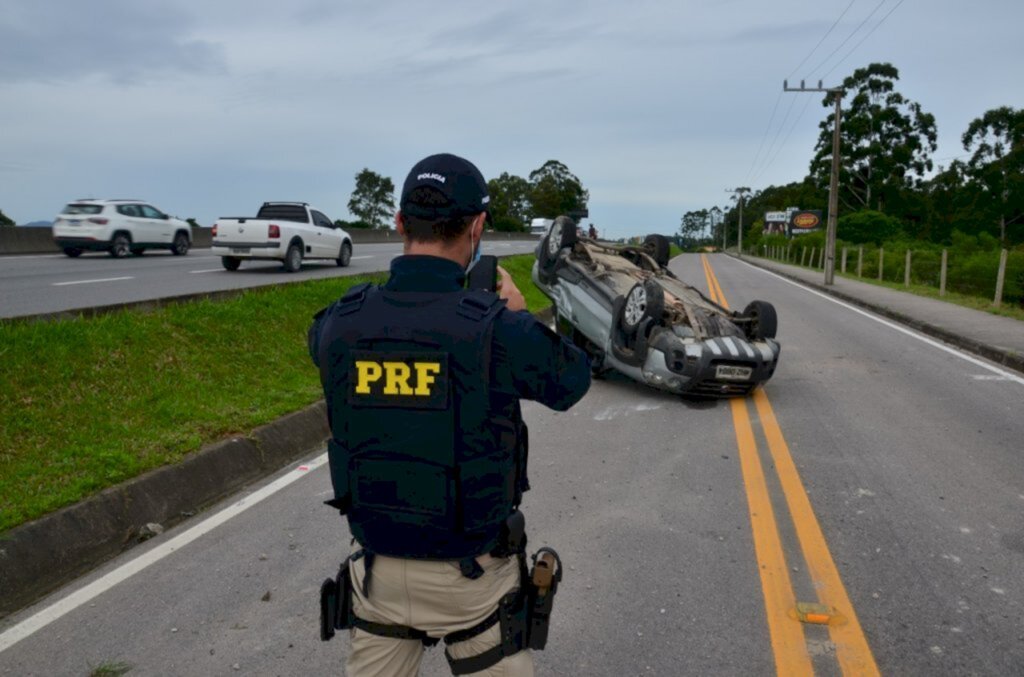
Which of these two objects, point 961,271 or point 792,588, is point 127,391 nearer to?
point 792,588

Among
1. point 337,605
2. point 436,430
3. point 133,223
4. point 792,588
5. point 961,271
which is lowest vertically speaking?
point 792,588

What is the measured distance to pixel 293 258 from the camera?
19.5 m

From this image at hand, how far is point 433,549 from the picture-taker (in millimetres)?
1984

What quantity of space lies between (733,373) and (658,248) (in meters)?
3.38

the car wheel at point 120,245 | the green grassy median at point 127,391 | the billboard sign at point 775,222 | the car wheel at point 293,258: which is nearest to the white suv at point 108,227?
the car wheel at point 120,245

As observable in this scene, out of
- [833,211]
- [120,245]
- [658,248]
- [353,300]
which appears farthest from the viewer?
[833,211]

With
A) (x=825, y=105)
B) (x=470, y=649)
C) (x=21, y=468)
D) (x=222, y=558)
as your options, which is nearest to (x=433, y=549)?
(x=470, y=649)

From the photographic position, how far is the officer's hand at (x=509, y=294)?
208 centimetres

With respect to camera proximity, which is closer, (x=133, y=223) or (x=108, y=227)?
(x=108, y=227)

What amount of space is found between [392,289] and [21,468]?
4.12m

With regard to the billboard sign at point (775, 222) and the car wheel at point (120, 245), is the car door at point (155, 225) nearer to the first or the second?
the car wheel at point (120, 245)

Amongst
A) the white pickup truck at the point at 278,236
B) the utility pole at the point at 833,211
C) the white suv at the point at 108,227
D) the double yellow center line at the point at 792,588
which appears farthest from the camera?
the utility pole at the point at 833,211

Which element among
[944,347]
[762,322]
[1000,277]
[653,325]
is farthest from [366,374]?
[1000,277]

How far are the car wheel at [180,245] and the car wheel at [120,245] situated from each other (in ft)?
5.60
